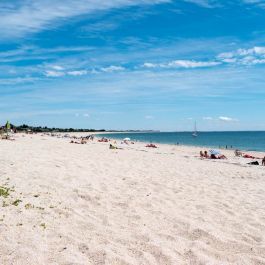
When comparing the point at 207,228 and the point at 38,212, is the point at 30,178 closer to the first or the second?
the point at 38,212

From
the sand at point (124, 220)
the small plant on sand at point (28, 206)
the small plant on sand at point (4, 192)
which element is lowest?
the sand at point (124, 220)

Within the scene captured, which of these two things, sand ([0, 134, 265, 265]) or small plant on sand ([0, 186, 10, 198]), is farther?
small plant on sand ([0, 186, 10, 198])

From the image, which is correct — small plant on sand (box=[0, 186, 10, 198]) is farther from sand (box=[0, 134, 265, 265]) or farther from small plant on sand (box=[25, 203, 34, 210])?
small plant on sand (box=[25, 203, 34, 210])

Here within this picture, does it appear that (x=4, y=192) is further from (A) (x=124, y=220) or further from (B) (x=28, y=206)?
(A) (x=124, y=220)

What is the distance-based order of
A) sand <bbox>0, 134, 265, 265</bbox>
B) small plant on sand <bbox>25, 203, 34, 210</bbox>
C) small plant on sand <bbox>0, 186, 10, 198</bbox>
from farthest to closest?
small plant on sand <bbox>0, 186, 10, 198</bbox> → small plant on sand <bbox>25, 203, 34, 210</bbox> → sand <bbox>0, 134, 265, 265</bbox>

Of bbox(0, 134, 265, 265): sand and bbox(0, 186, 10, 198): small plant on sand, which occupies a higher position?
bbox(0, 186, 10, 198): small plant on sand

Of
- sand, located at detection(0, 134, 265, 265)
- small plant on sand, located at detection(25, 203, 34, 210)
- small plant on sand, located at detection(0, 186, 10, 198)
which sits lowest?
sand, located at detection(0, 134, 265, 265)

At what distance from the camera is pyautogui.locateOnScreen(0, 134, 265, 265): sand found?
5.77 m

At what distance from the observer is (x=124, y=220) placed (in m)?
7.69

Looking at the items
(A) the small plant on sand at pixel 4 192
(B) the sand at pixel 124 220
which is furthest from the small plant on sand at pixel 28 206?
(A) the small plant on sand at pixel 4 192

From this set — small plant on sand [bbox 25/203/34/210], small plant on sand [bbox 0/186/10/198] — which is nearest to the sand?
small plant on sand [bbox 25/203/34/210]

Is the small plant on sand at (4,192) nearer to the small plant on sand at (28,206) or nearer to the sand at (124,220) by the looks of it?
the sand at (124,220)

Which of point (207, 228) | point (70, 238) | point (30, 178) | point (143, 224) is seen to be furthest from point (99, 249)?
point (30, 178)

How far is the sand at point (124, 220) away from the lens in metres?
5.77
